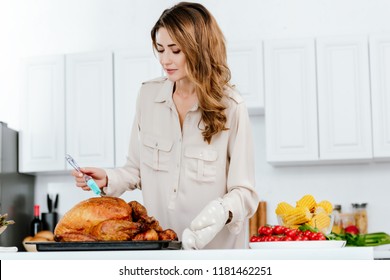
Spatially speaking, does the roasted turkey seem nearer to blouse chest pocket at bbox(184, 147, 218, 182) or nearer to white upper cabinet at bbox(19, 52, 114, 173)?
blouse chest pocket at bbox(184, 147, 218, 182)

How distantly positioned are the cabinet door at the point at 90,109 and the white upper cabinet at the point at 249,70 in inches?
32.0

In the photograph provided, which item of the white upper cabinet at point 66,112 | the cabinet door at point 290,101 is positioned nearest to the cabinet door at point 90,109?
the white upper cabinet at point 66,112

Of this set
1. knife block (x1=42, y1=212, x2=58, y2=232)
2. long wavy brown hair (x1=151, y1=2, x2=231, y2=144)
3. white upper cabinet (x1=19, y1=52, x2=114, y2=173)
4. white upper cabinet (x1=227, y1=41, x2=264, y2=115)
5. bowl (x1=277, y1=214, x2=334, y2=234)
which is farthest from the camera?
knife block (x1=42, y1=212, x2=58, y2=232)

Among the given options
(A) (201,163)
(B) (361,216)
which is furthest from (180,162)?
(B) (361,216)

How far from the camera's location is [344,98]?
4191 mm

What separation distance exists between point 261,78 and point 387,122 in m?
0.79

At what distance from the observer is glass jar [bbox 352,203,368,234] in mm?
4371

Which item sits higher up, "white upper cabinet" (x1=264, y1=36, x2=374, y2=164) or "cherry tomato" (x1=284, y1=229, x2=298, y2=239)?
"white upper cabinet" (x1=264, y1=36, x2=374, y2=164)

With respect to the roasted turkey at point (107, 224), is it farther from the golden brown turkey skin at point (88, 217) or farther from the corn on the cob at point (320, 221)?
the corn on the cob at point (320, 221)

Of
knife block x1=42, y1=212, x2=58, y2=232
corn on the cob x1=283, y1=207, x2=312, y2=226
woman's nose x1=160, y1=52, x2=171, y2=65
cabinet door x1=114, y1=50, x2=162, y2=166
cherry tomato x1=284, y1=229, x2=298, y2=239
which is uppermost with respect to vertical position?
cabinet door x1=114, y1=50, x2=162, y2=166

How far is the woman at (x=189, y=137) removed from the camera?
7.42ft

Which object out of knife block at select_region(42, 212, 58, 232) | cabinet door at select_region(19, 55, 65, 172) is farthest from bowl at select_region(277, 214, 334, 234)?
knife block at select_region(42, 212, 58, 232)

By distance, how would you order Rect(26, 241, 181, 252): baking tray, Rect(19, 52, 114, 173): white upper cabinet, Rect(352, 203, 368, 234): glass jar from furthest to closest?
Rect(19, 52, 114, 173): white upper cabinet
Rect(352, 203, 368, 234): glass jar
Rect(26, 241, 181, 252): baking tray
